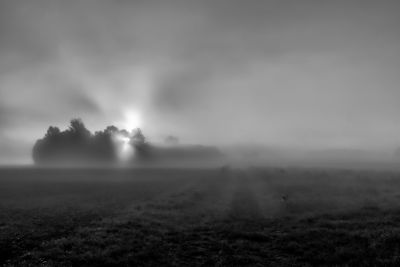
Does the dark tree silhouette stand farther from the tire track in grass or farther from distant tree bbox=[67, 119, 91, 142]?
the tire track in grass

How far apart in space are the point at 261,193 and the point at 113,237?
28.7m

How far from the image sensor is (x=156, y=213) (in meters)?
28.7

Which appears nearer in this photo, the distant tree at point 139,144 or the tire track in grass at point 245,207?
the tire track in grass at point 245,207

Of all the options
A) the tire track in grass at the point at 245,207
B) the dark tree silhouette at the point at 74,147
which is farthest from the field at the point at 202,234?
the dark tree silhouette at the point at 74,147

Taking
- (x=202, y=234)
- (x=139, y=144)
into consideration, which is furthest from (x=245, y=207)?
(x=139, y=144)

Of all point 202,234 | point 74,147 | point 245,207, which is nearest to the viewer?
point 202,234

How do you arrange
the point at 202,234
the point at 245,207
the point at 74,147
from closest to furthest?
the point at 202,234 < the point at 245,207 < the point at 74,147

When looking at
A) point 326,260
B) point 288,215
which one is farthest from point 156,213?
point 326,260

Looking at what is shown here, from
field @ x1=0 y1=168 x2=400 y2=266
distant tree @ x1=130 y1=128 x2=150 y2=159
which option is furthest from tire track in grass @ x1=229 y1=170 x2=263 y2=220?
distant tree @ x1=130 y1=128 x2=150 y2=159

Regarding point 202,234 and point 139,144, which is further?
point 139,144

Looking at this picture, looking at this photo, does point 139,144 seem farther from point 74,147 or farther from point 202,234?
point 202,234

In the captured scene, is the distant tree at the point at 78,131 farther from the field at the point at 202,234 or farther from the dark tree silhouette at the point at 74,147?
the field at the point at 202,234

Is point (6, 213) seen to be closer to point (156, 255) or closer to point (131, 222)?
point (131, 222)

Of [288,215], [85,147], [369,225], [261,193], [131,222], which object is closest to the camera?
[369,225]
